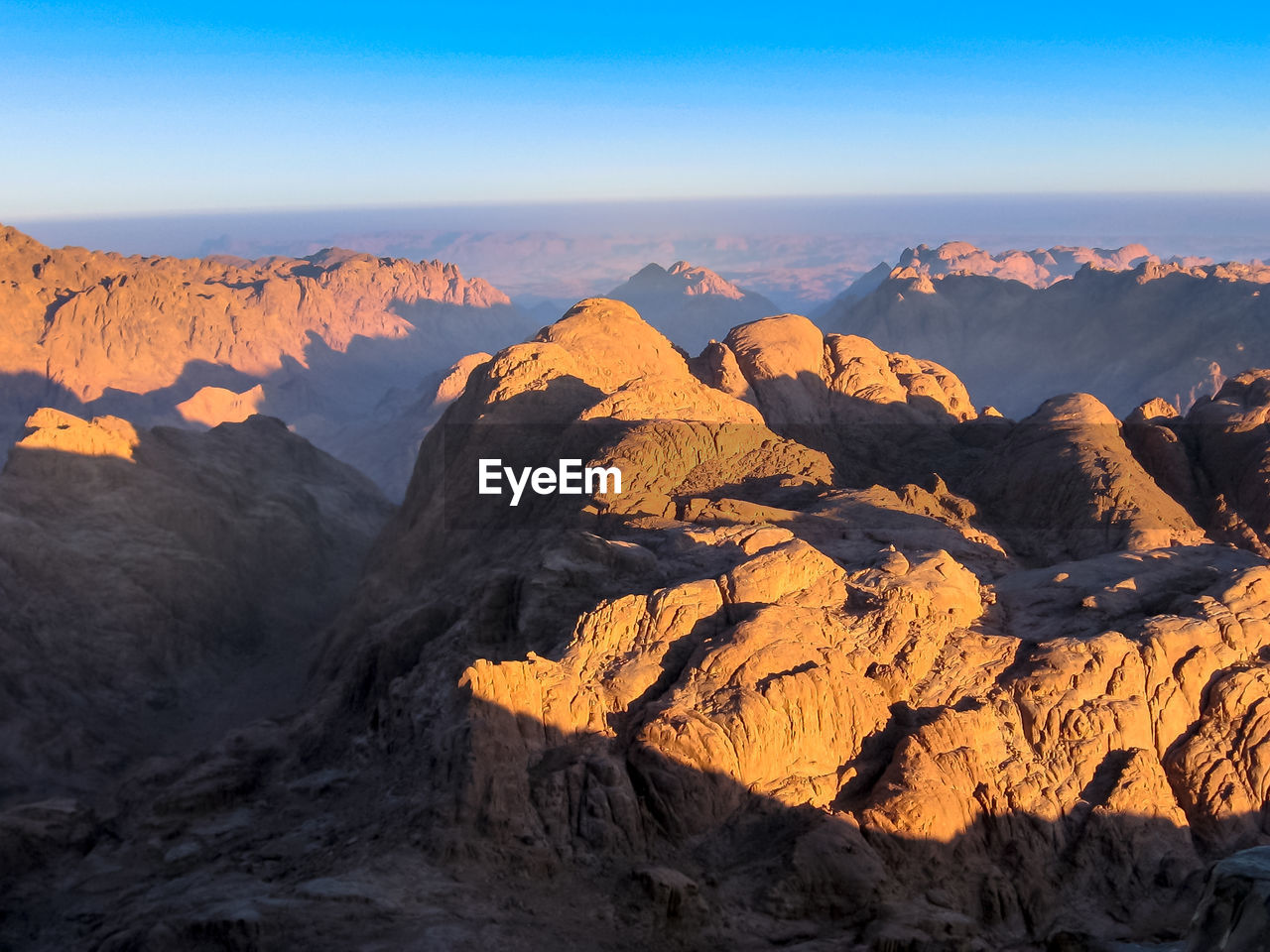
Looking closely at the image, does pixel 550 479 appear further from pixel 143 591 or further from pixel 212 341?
pixel 212 341

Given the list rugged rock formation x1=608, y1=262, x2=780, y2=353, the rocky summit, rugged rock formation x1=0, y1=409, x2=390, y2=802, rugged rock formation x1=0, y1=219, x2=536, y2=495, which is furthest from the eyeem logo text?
rugged rock formation x1=608, y1=262, x2=780, y2=353

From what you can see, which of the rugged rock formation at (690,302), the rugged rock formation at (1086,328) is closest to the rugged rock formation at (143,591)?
the rugged rock formation at (1086,328)

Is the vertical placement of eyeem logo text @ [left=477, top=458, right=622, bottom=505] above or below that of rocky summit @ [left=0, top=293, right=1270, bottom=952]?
above

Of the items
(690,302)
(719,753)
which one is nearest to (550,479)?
(719,753)

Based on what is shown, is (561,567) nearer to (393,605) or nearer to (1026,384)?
(393,605)

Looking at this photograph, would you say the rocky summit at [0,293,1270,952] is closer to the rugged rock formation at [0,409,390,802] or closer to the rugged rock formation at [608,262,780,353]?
the rugged rock formation at [0,409,390,802]

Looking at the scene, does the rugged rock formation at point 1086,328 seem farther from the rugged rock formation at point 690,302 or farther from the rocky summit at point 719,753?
the rocky summit at point 719,753

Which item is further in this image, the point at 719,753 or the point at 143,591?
the point at 143,591
